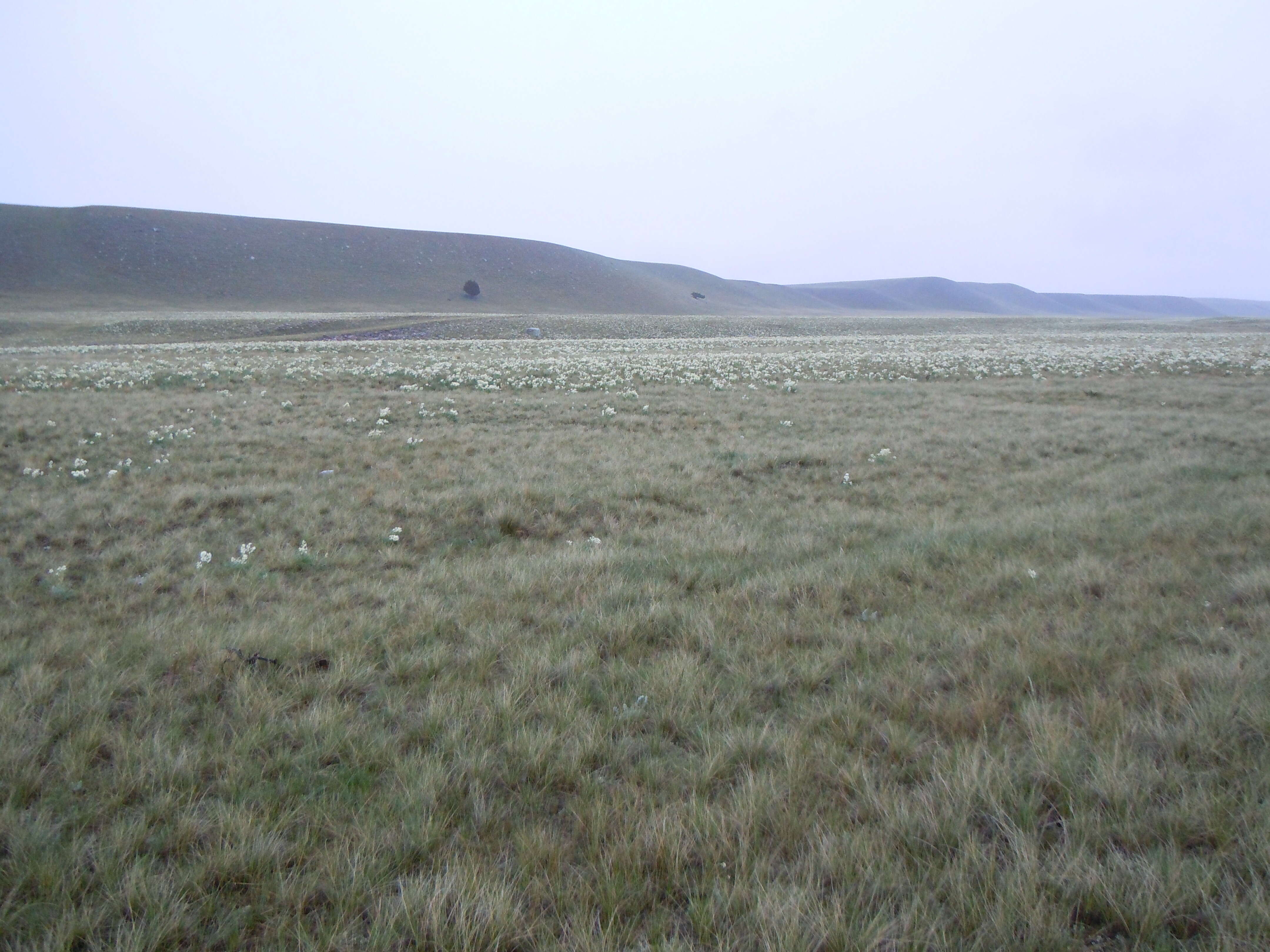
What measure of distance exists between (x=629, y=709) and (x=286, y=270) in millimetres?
115763

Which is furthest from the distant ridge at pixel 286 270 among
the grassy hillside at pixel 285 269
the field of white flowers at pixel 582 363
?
the field of white flowers at pixel 582 363

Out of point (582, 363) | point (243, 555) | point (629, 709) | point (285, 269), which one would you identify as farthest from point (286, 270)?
point (629, 709)

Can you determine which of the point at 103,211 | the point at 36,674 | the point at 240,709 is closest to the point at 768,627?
the point at 240,709

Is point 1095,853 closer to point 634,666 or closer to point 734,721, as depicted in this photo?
point 734,721

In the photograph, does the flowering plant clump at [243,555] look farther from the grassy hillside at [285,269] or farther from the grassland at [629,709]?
the grassy hillside at [285,269]

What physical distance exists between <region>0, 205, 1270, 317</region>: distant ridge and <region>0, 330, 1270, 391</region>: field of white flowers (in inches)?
2091

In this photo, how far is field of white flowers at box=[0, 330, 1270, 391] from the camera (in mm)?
20750

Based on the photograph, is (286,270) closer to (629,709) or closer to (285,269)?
(285,269)

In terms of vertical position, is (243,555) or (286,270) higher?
(286,270)

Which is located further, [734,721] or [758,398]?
[758,398]

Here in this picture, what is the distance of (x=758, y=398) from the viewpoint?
1892 cm

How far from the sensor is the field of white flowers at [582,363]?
20.8m

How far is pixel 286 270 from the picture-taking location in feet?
335

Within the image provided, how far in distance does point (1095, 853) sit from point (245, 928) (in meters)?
3.26
